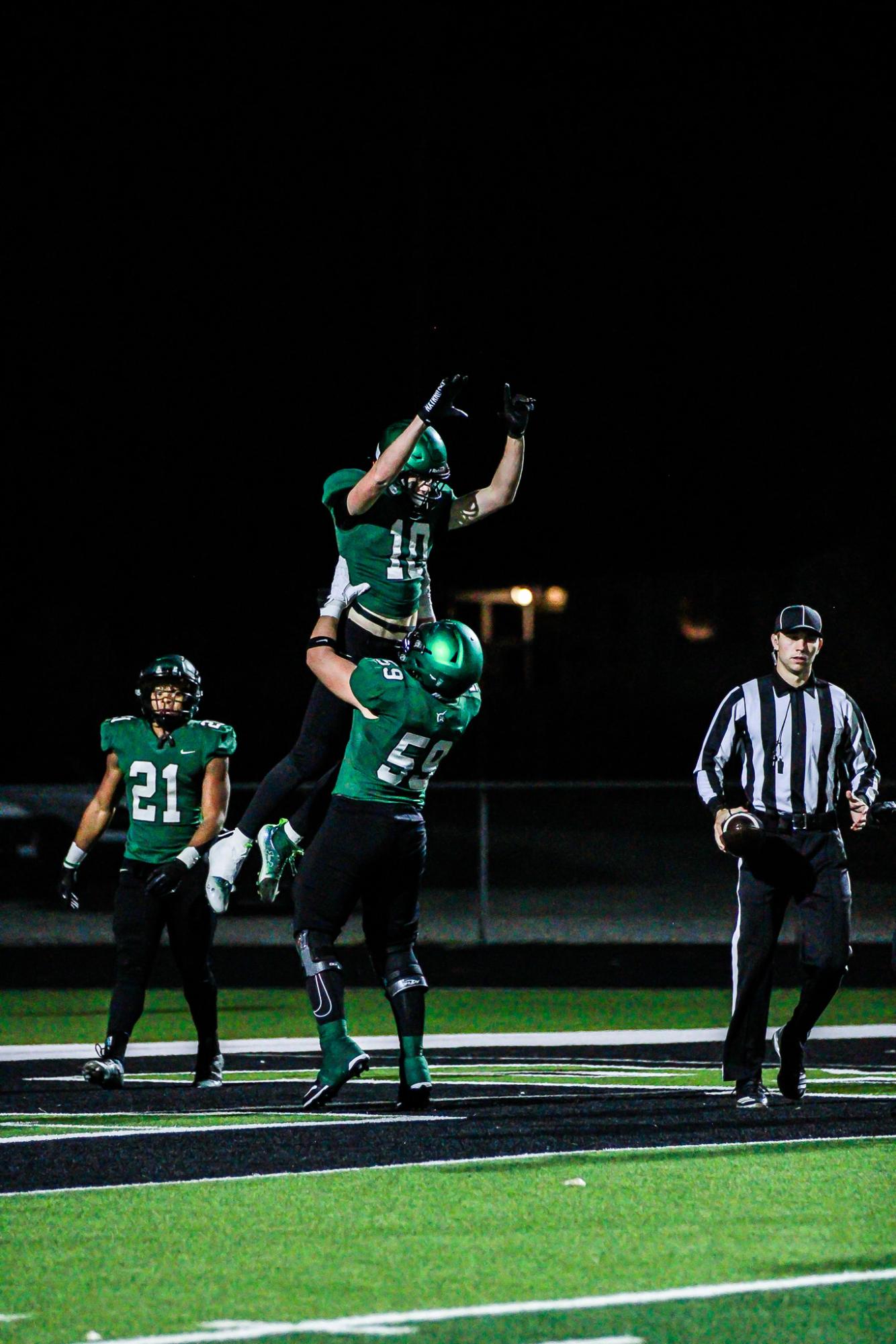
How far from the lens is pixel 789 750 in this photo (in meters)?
9.59

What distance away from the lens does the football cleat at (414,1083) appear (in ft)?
30.9

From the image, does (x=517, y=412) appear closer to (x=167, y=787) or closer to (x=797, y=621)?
(x=797, y=621)

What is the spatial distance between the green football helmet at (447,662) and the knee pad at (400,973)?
1082 mm

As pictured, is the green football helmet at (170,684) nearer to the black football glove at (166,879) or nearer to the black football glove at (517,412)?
the black football glove at (166,879)

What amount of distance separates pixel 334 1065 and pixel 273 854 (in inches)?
37.8

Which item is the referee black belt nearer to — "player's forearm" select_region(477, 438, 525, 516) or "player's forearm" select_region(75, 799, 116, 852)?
"player's forearm" select_region(477, 438, 525, 516)

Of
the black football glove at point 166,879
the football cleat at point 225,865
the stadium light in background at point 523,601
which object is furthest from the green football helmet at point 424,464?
the stadium light in background at point 523,601

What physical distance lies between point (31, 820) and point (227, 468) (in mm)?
22422

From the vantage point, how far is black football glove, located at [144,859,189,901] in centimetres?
1077

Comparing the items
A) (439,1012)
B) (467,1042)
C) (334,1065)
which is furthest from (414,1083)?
(439,1012)

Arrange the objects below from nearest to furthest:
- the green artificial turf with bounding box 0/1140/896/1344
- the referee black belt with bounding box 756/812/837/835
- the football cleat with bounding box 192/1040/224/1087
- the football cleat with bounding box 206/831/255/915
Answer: the green artificial turf with bounding box 0/1140/896/1344 < the referee black belt with bounding box 756/812/837/835 < the football cleat with bounding box 206/831/255/915 < the football cleat with bounding box 192/1040/224/1087

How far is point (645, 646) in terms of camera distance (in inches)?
2009

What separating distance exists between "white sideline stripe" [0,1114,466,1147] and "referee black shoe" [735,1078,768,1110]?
1076 millimetres

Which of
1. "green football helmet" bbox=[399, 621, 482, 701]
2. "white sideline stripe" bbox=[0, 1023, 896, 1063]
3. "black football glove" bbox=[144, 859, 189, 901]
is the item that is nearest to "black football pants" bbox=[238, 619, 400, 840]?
"green football helmet" bbox=[399, 621, 482, 701]
